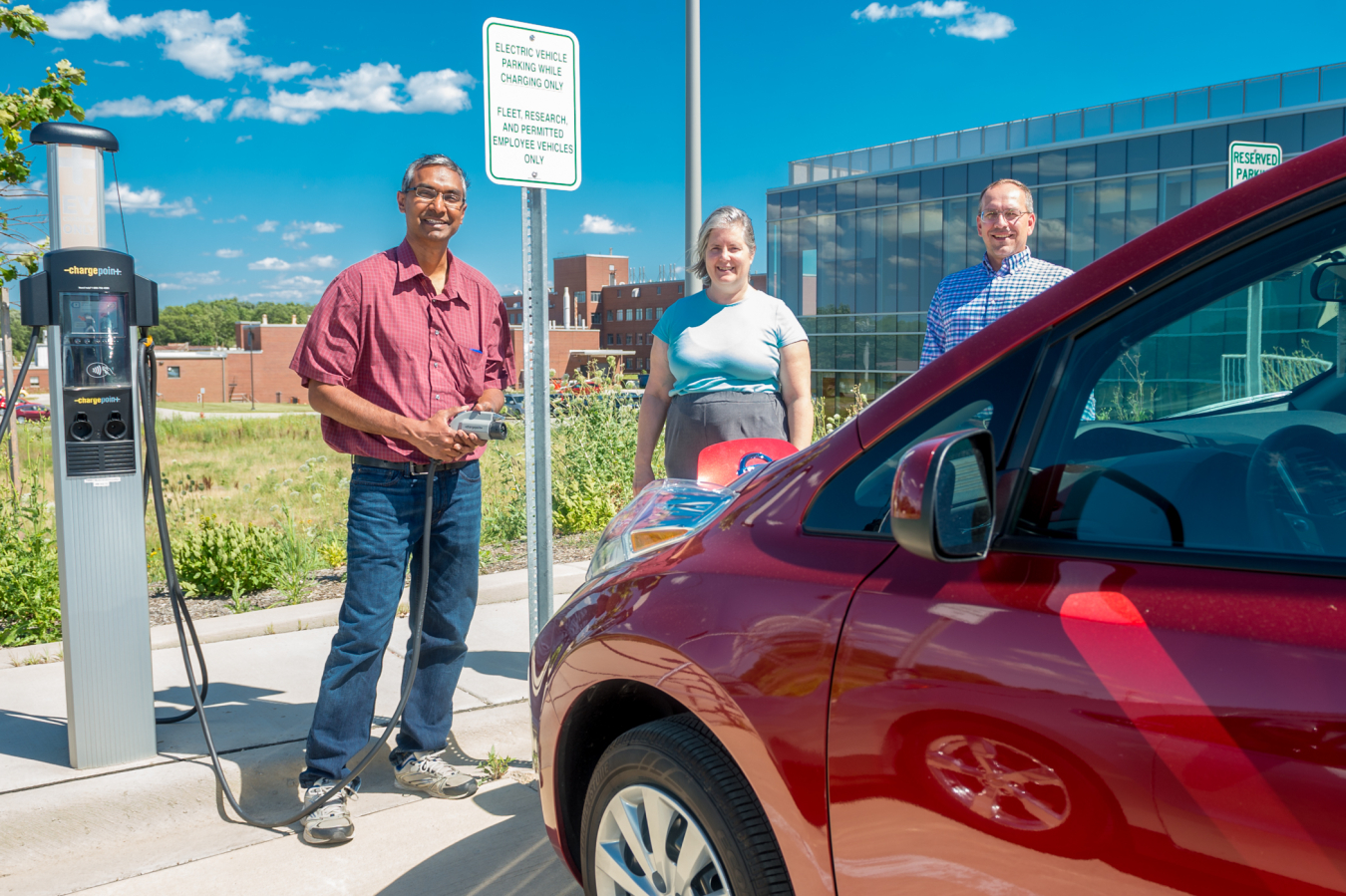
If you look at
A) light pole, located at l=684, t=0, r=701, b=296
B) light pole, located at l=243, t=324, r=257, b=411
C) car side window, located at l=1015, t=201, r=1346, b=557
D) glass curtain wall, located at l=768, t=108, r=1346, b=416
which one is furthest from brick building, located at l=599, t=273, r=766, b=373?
car side window, located at l=1015, t=201, r=1346, b=557

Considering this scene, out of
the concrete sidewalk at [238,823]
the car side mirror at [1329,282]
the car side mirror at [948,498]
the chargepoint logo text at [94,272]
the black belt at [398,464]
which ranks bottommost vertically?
the concrete sidewalk at [238,823]

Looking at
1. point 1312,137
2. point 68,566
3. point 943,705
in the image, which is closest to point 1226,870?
point 943,705

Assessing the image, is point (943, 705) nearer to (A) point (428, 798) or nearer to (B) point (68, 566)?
(A) point (428, 798)

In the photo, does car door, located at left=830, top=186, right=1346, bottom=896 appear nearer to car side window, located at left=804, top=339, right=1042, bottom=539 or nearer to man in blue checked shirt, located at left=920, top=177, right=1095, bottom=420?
car side window, located at left=804, top=339, right=1042, bottom=539

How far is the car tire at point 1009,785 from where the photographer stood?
131cm

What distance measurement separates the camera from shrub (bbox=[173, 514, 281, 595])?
5.93 meters

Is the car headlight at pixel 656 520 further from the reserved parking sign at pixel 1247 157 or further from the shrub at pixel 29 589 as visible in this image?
the reserved parking sign at pixel 1247 157

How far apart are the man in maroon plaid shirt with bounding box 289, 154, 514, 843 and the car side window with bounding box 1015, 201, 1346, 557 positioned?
6.93 feet

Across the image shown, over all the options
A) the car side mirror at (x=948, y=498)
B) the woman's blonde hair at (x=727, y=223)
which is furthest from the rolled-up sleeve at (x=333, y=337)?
the car side mirror at (x=948, y=498)

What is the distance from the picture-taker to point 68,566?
10.7 ft

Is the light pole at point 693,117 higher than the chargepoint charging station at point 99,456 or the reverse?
higher

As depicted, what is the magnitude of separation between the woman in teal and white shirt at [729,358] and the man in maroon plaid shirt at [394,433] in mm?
720

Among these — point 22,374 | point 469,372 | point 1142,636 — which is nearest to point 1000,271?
point 469,372

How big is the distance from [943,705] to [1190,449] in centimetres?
54
